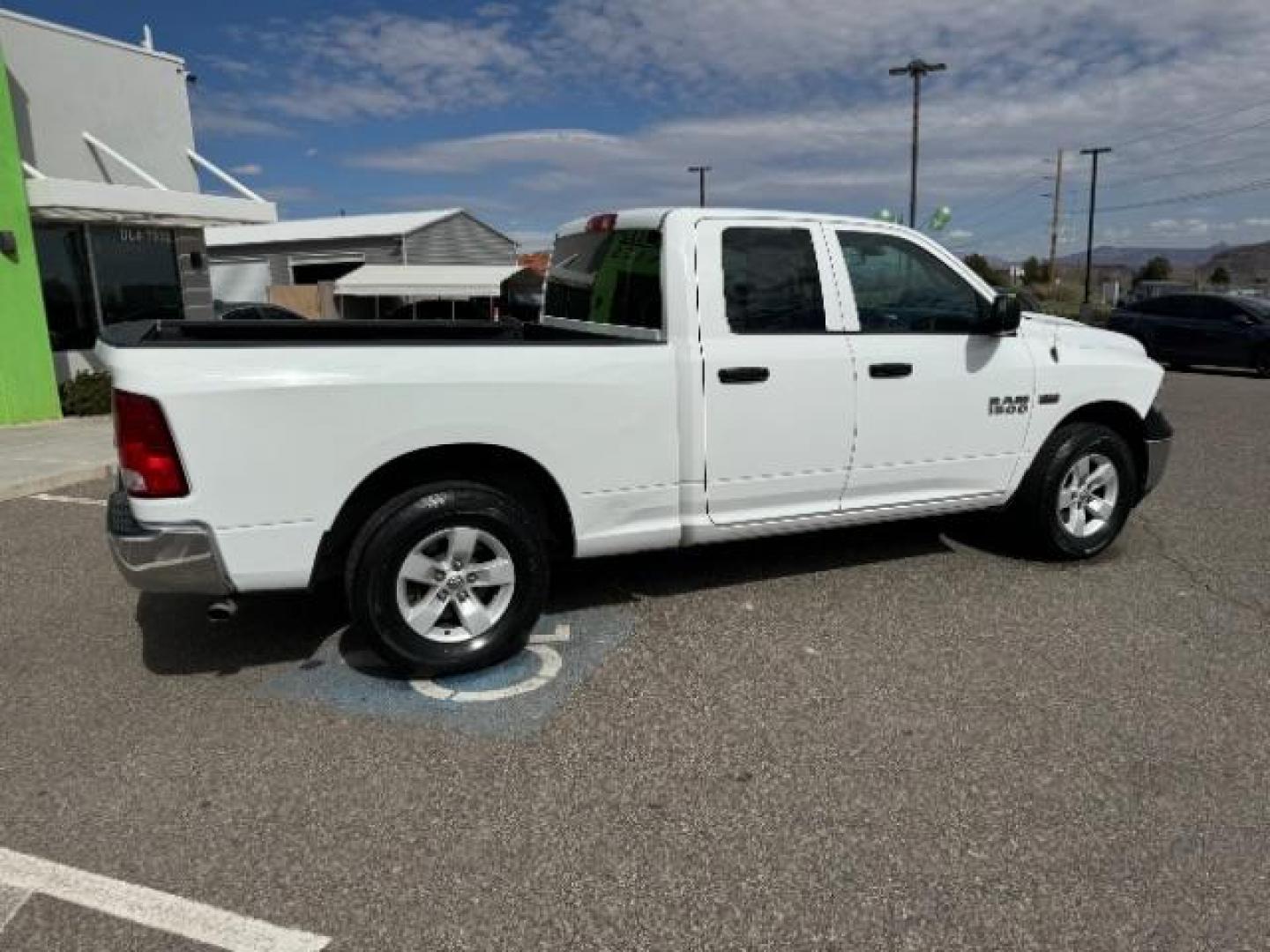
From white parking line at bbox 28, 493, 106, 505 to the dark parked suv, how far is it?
16724 mm

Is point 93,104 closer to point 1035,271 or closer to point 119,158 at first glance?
point 119,158

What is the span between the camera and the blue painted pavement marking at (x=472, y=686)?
3.45 meters

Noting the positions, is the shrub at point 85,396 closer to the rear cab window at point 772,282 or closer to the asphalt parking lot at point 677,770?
the asphalt parking lot at point 677,770

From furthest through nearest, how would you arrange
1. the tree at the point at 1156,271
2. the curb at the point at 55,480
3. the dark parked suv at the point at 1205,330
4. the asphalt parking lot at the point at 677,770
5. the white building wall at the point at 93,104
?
1. the tree at the point at 1156,271
2. the dark parked suv at the point at 1205,330
3. the white building wall at the point at 93,104
4. the curb at the point at 55,480
5. the asphalt parking lot at the point at 677,770

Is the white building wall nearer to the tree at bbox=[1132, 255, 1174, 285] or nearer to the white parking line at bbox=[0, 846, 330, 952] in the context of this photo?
the white parking line at bbox=[0, 846, 330, 952]

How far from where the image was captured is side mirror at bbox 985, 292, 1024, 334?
15.0ft

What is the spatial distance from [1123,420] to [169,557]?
5.03 metres

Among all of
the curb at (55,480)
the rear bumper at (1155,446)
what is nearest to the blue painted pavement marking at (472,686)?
the rear bumper at (1155,446)

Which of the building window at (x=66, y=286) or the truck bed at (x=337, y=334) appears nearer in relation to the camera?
the truck bed at (x=337, y=334)

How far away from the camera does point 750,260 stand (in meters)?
4.22

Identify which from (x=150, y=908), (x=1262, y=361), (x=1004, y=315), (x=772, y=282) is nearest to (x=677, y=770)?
(x=150, y=908)

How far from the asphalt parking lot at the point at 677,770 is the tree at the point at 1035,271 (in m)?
72.7

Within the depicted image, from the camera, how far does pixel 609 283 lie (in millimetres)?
4625

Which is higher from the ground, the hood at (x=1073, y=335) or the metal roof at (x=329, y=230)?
the metal roof at (x=329, y=230)
